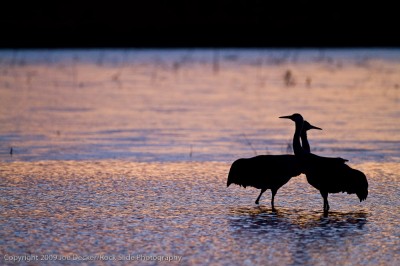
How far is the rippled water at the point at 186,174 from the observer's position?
835cm

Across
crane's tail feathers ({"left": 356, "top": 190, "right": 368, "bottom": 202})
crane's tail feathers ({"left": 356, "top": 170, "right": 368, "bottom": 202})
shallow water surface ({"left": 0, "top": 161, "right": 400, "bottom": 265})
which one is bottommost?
shallow water surface ({"left": 0, "top": 161, "right": 400, "bottom": 265})

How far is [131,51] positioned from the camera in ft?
194

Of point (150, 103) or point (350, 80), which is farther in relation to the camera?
point (350, 80)

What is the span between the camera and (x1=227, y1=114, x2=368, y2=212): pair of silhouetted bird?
9.88 meters

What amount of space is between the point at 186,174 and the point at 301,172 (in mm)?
2283

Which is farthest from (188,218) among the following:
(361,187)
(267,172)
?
(361,187)

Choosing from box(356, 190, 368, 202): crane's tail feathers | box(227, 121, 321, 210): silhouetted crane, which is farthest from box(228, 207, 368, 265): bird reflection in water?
box(227, 121, 321, 210): silhouetted crane

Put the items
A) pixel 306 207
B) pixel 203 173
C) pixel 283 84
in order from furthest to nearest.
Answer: pixel 283 84 < pixel 203 173 < pixel 306 207

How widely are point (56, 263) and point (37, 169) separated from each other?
4875 millimetres

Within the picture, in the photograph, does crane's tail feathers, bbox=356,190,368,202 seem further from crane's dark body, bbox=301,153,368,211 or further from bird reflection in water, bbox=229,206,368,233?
bird reflection in water, bbox=229,206,368,233

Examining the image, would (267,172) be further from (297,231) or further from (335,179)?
(297,231)

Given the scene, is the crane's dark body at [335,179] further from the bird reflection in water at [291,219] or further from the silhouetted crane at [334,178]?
the bird reflection in water at [291,219]
